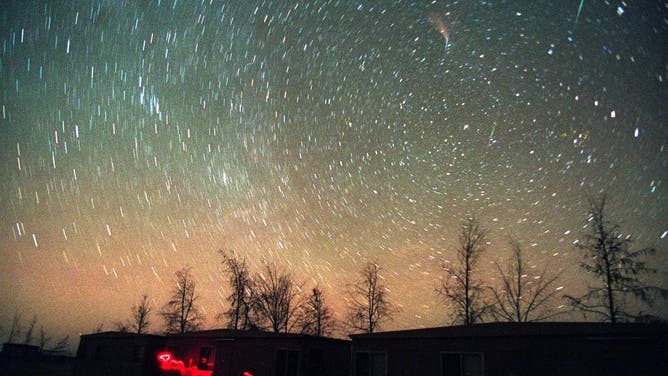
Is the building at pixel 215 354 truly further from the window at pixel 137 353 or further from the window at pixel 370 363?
the window at pixel 370 363

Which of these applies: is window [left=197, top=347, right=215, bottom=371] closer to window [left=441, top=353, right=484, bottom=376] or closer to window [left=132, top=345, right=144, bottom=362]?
window [left=132, top=345, right=144, bottom=362]

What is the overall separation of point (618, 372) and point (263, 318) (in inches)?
1429

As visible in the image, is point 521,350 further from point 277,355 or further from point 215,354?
point 215,354

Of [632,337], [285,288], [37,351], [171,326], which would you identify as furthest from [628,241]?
[37,351]

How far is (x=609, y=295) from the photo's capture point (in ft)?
78.4

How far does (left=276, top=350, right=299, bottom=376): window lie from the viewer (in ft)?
65.1

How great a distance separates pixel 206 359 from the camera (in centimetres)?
2359

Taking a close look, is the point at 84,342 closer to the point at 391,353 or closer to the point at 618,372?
the point at 391,353

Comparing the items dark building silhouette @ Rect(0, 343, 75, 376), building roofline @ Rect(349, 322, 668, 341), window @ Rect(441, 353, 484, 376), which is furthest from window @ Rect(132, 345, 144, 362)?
window @ Rect(441, 353, 484, 376)

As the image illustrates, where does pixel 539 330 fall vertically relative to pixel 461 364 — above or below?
above

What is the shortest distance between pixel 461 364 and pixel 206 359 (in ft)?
48.8

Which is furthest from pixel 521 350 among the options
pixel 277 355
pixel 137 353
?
pixel 137 353

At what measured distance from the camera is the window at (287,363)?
19.8 metres

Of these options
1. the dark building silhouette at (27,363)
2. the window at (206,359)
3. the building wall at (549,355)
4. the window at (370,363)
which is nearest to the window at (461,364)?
the building wall at (549,355)
